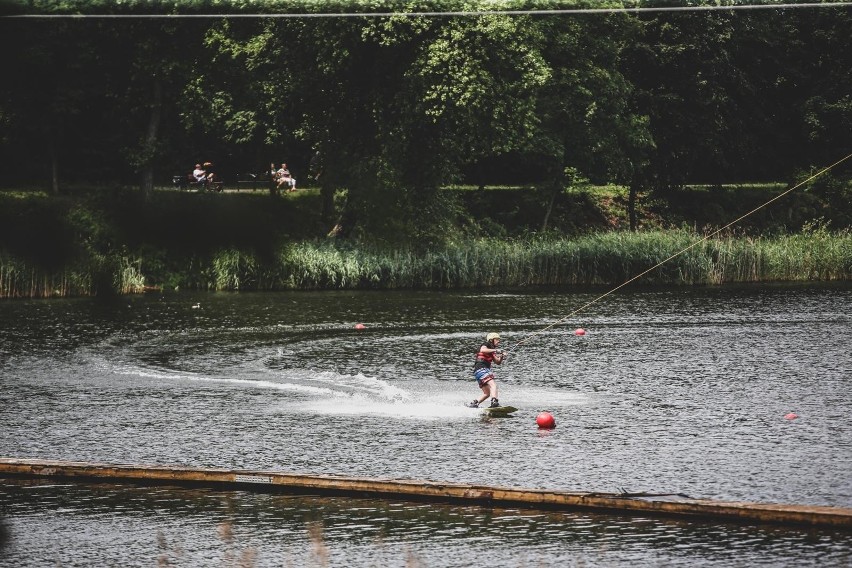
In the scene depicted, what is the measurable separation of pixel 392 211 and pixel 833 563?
4094cm

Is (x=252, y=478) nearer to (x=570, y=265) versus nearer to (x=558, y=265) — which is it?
(x=558, y=265)

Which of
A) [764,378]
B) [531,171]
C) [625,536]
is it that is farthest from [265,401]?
[531,171]

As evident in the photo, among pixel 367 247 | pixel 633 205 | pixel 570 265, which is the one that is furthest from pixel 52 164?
pixel 633 205

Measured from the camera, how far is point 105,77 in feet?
43.0

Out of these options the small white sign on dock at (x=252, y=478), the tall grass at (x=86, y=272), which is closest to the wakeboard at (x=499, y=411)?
the small white sign on dock at (x=252, y=478)

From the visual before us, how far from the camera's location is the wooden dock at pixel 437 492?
45.5ft

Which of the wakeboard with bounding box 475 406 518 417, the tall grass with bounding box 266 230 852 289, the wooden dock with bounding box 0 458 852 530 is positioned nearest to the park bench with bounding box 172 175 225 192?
the wooden dock with bounding box 0 458 852 530

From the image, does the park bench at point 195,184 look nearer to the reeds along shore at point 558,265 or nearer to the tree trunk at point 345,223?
the reeds along shore at point 558,265

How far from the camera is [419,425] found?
2108 cm

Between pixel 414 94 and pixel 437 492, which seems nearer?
pixel 437 492

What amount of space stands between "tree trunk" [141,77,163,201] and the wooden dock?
4.31m

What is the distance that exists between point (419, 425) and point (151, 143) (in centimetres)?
745

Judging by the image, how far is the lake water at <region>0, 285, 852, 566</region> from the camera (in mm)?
13539

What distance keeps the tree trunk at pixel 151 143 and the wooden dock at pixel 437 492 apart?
431cm
